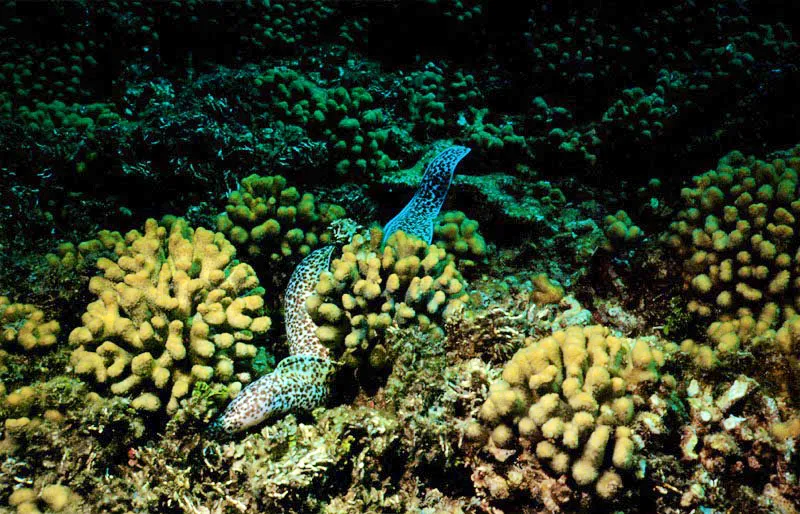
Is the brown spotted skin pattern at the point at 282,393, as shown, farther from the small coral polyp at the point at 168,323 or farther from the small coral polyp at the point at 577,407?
the small coral polyp at the point at 577,407

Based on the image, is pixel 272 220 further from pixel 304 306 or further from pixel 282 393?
pixel 282 393

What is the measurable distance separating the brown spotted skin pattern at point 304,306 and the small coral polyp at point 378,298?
29 cm

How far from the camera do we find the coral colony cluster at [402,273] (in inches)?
88.7

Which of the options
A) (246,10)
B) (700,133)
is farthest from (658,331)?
(246,10)

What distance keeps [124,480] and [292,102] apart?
4.72 meters

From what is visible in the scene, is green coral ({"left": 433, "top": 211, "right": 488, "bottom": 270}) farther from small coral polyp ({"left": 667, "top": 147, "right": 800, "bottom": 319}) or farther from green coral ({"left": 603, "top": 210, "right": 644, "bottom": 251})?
small coral polyp ({"left": 667, "top": 147, "right": 800, "bottom": 319})

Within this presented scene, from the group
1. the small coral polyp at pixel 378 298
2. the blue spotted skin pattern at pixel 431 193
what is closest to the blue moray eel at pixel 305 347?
the blue spotted skin pattern at pixel 431 193

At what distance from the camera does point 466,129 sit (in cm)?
633

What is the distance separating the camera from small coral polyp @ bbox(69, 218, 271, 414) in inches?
106

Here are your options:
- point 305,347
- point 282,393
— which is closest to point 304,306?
point 305,347

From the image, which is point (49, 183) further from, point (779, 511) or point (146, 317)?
point (779, 511)

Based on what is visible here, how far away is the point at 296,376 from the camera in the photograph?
3.01 m

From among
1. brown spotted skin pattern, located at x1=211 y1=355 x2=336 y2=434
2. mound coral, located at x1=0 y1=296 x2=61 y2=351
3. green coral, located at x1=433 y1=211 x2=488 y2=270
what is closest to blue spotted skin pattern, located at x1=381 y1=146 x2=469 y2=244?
green coral, located at x1=433 y1=211 x2=488 y2=270

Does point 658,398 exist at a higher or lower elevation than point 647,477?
higher
